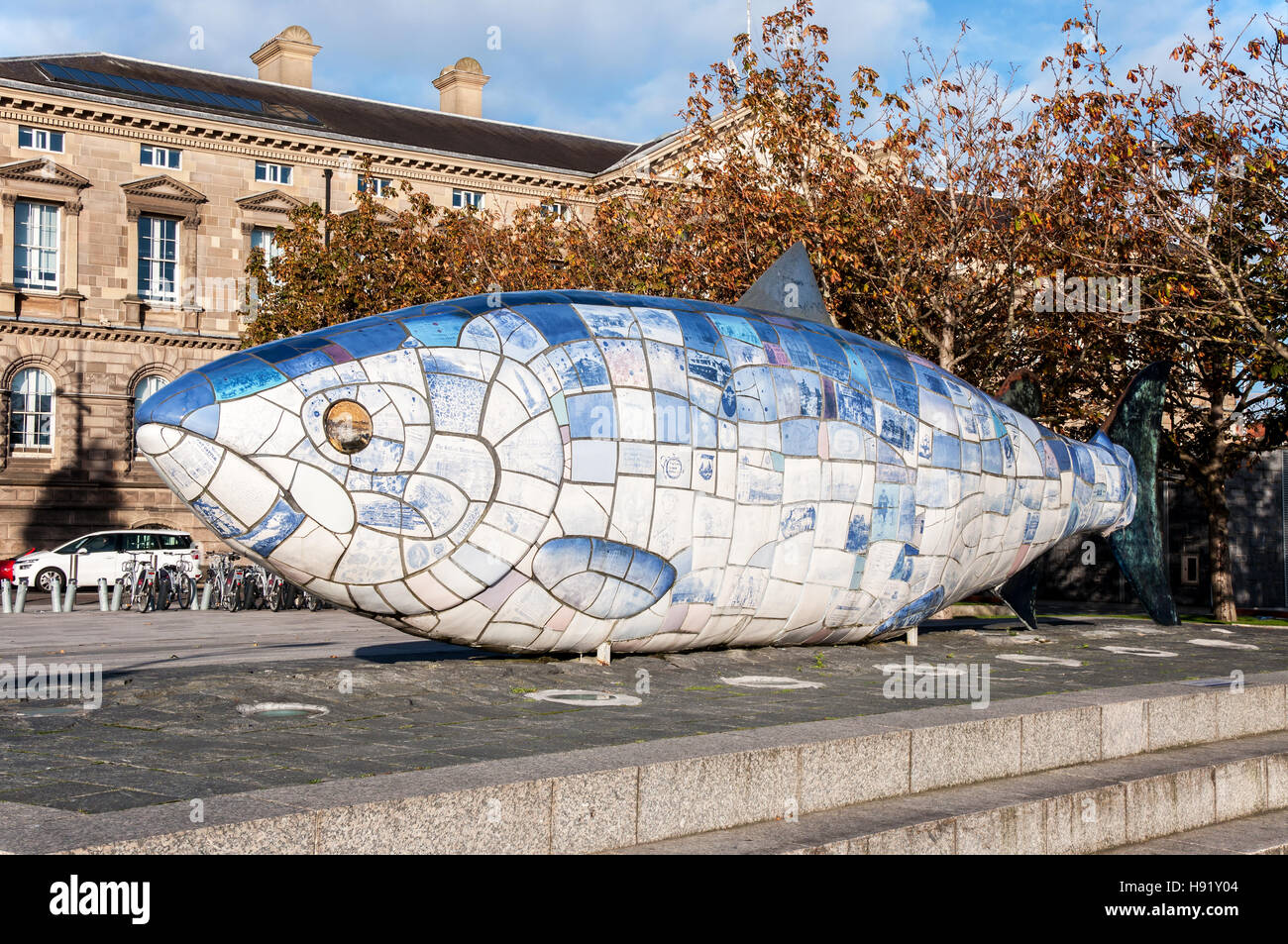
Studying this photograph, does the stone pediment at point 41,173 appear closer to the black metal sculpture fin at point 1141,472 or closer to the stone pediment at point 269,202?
the stone pediment at point 269,202

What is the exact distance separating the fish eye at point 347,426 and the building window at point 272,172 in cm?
3968

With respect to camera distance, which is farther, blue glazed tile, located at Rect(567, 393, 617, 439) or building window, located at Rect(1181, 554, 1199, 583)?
building window, located at Rect(1181, 554, 1199, 583)

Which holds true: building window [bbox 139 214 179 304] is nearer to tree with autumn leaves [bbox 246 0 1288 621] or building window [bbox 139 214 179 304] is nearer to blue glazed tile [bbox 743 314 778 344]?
tree with autumn leaves [bbox 246 0 1288 621]

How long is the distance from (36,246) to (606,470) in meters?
38.2

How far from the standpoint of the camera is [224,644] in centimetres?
1681

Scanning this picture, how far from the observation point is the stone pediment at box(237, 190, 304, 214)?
149 feet

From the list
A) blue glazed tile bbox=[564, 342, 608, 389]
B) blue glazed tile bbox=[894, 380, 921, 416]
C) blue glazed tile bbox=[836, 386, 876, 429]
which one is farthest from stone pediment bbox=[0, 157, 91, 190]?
blue glazed tile bbox=[836, 386, 876, 429]

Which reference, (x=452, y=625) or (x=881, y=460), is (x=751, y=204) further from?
(x=452, y=625)

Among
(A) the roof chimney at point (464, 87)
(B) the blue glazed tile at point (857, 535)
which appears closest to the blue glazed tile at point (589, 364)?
(B) the blue glazed tile at point (857, 535)

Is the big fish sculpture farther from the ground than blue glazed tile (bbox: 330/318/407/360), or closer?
closer

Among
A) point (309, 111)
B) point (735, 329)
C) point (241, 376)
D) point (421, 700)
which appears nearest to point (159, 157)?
point (309, 111)

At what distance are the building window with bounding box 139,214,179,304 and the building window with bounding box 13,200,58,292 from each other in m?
2.73
